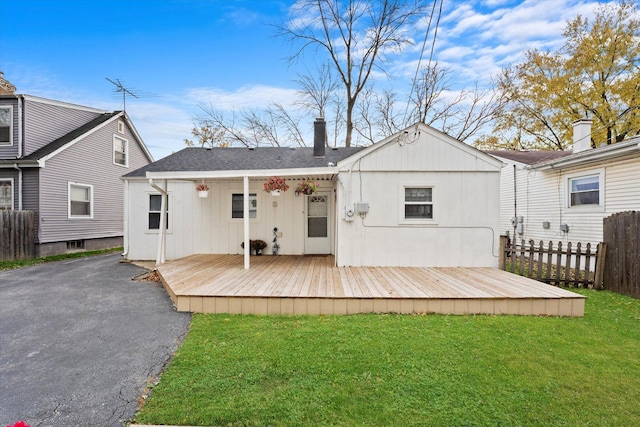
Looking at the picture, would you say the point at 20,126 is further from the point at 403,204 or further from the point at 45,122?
the point at 403,204

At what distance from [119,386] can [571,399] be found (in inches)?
145

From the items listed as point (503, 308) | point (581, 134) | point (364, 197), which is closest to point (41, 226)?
point (364, 197)

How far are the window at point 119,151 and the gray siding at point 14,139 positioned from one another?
3.32 metres

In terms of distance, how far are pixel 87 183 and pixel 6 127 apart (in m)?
2.83

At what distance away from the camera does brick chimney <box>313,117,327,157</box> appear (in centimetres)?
902

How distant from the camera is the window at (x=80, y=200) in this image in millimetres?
11256

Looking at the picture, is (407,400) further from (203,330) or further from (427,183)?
(427,183)

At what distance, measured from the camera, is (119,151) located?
45.0 feet

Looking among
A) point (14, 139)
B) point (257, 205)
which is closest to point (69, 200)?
point (14, 139)

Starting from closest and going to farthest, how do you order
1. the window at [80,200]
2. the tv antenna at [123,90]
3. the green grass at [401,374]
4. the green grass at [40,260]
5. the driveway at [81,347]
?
the green grass at [401,374], the driveway at [81,347], the green grass at [40,260], the window at [80,200], the tv antenna at [123,90]

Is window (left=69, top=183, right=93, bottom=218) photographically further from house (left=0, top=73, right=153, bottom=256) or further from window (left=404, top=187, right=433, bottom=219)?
window (left=404, top=187, right=433, bottom=219)

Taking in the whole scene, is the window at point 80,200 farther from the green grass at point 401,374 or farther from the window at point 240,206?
the green grass at point 401,374

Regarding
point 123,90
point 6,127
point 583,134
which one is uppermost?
point 123,90

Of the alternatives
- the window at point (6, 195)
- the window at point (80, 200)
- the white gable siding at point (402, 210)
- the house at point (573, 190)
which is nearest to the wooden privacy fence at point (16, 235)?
the window at point (6, 195)
